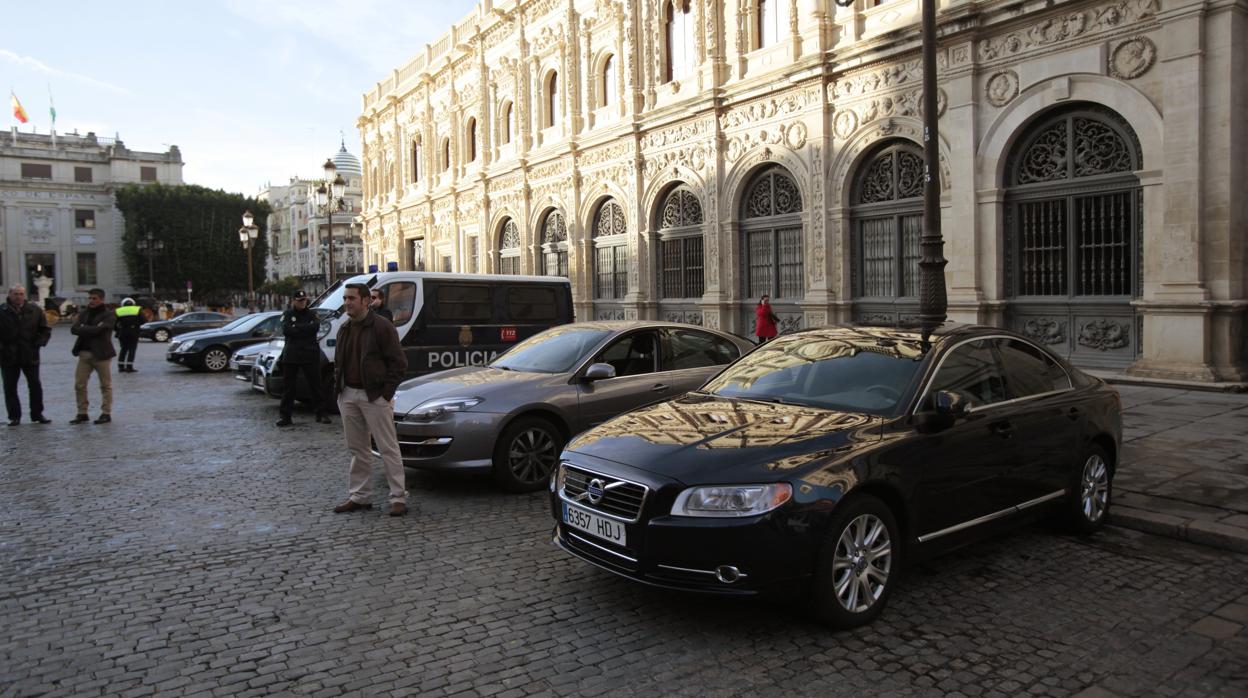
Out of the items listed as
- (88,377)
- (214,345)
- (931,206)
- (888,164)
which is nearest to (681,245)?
(888,164)

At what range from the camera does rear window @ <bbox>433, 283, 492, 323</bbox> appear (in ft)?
41.4

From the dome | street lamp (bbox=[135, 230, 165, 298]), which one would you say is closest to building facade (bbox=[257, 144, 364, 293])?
the dome

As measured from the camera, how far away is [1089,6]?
1309 cm

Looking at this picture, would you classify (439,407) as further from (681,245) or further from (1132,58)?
(681,245)

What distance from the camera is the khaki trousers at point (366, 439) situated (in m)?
6.71

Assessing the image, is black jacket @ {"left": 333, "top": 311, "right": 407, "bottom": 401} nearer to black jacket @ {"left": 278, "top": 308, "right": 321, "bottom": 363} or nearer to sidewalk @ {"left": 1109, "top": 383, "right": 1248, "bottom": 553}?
black jacket @ {"left": 278, "top": 308, "right": 321, "bottom": 363}

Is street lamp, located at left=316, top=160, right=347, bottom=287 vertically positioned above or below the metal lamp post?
above

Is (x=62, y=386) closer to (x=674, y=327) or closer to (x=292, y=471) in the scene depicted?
(x=292, y=471)

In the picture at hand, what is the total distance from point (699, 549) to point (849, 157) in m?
14.6

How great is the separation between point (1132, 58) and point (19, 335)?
667 inches

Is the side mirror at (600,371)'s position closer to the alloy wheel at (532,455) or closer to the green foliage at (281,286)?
the alloy wheel at (532,455)

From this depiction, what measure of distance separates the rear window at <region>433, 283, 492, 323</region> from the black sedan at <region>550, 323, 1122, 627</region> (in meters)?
7.52

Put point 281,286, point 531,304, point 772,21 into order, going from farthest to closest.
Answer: point 281,286, point 772,21, point 531,304

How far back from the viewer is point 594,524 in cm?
448
